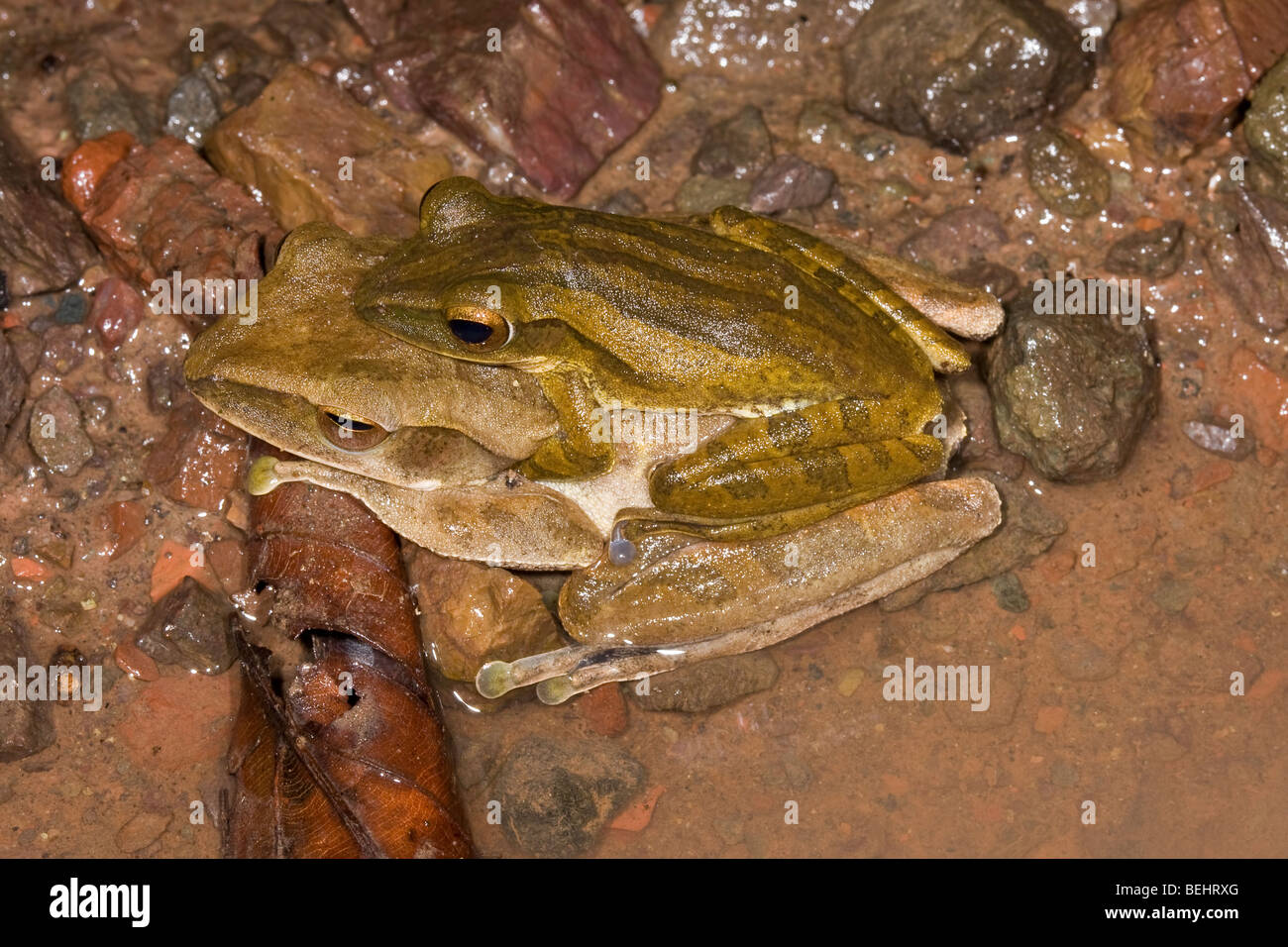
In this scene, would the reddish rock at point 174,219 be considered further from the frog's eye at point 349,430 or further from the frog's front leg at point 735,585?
the frog's front leg at point 735,585

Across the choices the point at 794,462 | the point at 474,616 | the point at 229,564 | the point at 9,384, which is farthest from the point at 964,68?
the point at 9,384

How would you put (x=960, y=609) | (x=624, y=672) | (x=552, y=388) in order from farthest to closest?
(x=960, y=609), (x=624, y=672), (x=552, y=388)

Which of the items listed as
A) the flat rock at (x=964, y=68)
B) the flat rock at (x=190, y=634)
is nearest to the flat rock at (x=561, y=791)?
the flat rock at (x=190, y=634)

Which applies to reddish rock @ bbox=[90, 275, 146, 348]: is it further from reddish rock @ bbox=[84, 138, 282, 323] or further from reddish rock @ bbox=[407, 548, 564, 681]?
reddish rock @ bbox=[407, 548, 564, 681]

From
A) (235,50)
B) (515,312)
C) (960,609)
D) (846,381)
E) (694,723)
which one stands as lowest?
(694,723)

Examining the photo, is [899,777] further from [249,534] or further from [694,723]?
[249,534]

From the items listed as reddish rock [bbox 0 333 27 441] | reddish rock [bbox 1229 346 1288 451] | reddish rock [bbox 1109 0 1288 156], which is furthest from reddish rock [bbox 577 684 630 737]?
reddish rock [bbox 1109 0 1288 156]

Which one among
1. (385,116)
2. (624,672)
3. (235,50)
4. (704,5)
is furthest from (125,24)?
(624,672)

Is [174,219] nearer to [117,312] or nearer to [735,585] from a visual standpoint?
[117,312]
